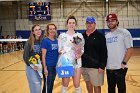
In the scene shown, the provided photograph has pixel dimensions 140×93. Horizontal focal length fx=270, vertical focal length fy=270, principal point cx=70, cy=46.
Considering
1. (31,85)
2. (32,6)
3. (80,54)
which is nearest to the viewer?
(80,54)

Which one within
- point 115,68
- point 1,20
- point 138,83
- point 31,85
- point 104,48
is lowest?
point 138,83

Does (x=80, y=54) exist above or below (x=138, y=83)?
above

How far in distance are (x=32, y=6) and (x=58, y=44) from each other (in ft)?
57.6

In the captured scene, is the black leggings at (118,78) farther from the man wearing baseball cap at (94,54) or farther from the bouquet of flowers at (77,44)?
the bouquet of flowers at (77,44)

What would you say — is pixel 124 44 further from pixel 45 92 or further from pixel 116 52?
pixel 45 92

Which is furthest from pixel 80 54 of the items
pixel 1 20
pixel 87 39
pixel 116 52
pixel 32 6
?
pixel 1 20

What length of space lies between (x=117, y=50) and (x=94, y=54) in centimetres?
34

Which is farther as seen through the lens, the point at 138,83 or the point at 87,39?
the point at 138,83

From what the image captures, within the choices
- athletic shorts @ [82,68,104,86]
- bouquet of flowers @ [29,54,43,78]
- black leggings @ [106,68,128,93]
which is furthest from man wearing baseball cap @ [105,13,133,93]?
bouquet of flowers @ [29,54,43,78]

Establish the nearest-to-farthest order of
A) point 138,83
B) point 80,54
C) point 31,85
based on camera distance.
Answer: point 80,54, point 31,85, point 138,83

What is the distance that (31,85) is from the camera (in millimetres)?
4129

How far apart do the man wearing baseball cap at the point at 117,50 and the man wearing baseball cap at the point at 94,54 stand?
0.10 metres

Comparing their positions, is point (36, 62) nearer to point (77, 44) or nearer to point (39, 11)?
point (77, 44)

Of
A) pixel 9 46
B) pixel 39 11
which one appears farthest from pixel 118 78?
pixel 39 11
